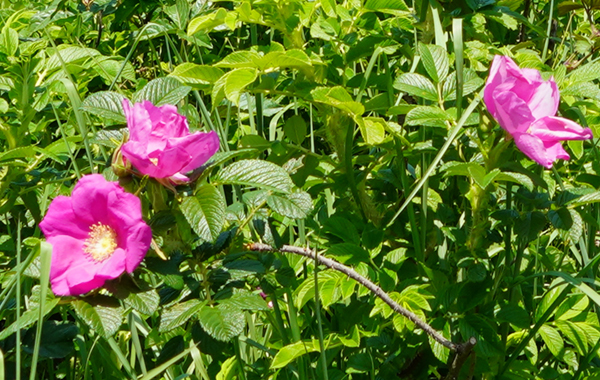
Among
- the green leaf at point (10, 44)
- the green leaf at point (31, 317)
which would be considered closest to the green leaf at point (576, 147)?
the green leaf at point (31, 317)

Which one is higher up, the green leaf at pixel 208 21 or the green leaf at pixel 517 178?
the green leaf at pixel 208 21

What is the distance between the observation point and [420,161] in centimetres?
137

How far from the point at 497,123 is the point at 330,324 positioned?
1.71ft

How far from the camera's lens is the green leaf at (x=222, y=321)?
0.93 m

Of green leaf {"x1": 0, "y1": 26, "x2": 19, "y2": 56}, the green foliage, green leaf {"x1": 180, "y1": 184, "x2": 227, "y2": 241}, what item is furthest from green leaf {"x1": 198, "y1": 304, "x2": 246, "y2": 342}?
green leaf {"x1": 0, "y1": 26, "x2": 19, "y2": 56}

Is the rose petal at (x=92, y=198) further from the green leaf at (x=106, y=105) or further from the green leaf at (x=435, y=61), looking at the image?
the green leaf at (x=435, y=61)

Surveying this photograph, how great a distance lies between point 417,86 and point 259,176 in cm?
32

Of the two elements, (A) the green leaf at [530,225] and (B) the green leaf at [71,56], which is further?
(B) the green leaf at [71,56]

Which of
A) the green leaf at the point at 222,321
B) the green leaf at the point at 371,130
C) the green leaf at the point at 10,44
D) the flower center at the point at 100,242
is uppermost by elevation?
the green leaf at the point at 10,44

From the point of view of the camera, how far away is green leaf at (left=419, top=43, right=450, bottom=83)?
1.16 meters

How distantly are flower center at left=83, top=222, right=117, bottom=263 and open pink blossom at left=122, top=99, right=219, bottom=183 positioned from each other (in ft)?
0.38

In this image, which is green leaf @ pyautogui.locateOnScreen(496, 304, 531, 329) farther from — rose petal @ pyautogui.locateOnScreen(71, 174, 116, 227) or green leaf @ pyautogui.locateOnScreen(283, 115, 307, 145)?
rose petal @ pyautogui.locateOnScreen(71, 174, 116, 227)

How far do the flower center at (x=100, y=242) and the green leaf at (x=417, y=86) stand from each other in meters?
0.46

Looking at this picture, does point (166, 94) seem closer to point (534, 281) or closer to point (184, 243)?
point (184, 243)
